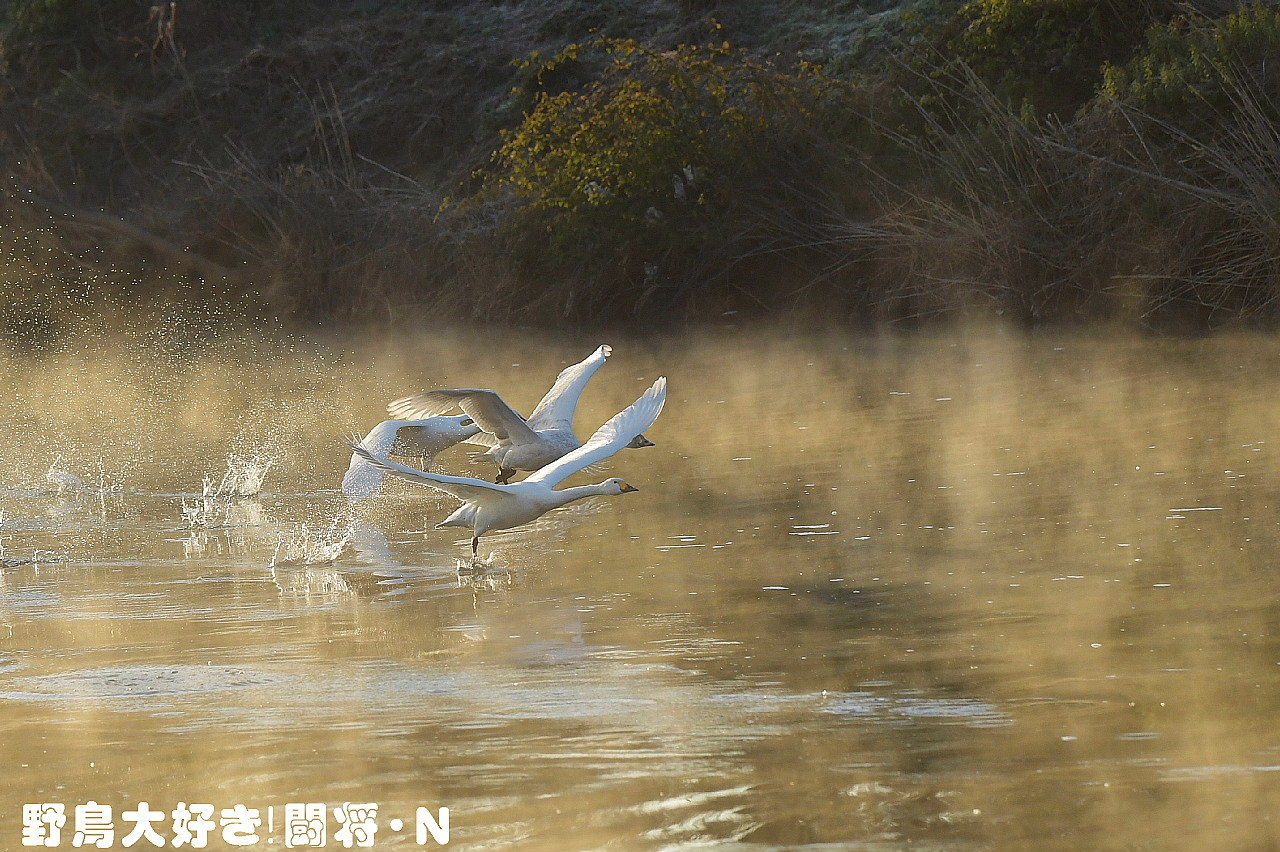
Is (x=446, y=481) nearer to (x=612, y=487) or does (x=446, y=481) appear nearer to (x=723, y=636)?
(x=612, y=487)

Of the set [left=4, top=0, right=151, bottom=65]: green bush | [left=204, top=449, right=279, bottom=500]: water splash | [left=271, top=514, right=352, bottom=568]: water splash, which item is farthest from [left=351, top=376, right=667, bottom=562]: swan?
[left=4, top=0, right=151, bottom=65]: green bush

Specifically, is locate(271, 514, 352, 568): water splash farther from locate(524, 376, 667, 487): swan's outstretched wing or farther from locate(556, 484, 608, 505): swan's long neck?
locate(556, 484, 608, 505): swan's long neck

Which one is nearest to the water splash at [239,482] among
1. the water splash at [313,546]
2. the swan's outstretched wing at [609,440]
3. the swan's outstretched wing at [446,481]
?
the water splash at [313,546]

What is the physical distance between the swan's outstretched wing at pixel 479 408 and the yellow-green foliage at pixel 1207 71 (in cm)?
880

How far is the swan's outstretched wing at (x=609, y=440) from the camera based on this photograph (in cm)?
884

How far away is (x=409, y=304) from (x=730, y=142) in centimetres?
552

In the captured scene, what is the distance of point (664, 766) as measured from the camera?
16.4 feet

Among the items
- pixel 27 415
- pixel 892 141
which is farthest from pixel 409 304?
pixel 27 415

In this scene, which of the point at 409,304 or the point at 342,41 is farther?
the point at 342,41

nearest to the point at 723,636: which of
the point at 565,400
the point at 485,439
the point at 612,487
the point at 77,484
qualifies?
the point at 612,487

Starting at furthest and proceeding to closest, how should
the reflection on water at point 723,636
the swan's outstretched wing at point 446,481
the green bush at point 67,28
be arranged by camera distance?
the green bush at point 67,28, the swan's outstretched wing at point 446,481, the reflection on water at point 723,636

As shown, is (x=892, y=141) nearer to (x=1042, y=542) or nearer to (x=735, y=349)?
(x=735, y=349)

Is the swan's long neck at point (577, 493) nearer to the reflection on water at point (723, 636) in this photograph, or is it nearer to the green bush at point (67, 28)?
the reflection on water at point (723, 636)

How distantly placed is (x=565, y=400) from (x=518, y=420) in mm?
620
